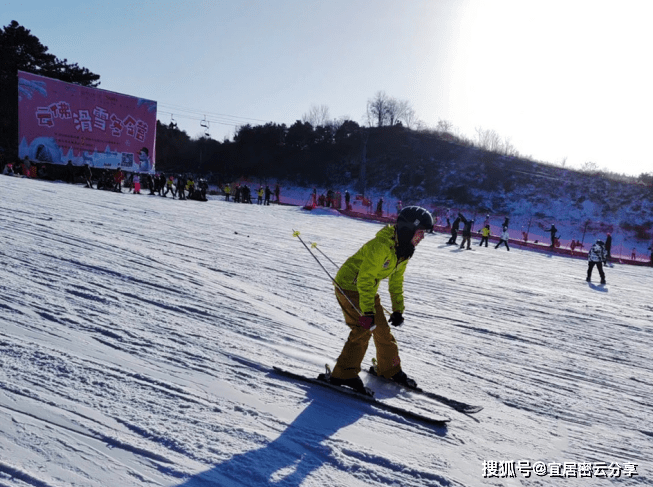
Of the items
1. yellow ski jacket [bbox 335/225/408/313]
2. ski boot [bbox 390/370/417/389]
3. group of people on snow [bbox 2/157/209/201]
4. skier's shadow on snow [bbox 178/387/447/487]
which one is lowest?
skier's shadow on snow [bbox 178/387/447/487]

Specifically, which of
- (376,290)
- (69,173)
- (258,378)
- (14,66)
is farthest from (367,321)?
(14,66)

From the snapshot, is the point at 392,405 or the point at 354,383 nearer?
the point at 392,405

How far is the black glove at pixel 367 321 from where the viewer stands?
10.5 feet

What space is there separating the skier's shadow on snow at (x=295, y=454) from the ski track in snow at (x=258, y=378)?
Result: 0.04 feet

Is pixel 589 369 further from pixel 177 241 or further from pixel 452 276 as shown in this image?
pixel 177 241

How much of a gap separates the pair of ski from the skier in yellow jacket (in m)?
0.05

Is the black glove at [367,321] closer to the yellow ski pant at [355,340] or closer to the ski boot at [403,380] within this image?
the yellow ski pant at [355,340]

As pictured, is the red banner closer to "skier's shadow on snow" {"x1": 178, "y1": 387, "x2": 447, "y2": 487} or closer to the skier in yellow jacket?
the skier in yellow jacket

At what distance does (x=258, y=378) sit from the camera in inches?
143

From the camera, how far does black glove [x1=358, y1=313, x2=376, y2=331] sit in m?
3.21

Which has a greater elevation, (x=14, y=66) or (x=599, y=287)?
(x=14, y=66)

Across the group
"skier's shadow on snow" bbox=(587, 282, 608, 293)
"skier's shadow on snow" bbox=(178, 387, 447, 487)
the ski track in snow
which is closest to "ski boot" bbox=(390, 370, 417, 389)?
the ski track in snow

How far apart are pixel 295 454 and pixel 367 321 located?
3.44 ft

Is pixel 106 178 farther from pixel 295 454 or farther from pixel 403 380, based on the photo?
pixel 295 454
